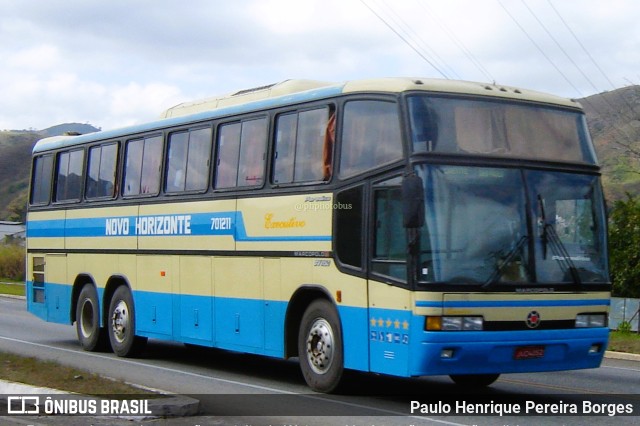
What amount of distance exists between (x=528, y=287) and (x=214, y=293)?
540cm

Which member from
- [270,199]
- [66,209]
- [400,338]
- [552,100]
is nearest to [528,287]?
[400,338]

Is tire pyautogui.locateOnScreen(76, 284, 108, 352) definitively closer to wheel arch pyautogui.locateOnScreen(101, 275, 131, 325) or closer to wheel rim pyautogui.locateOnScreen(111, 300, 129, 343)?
wheel arch pyautogui.locateOnScreen(101, 275, 131, 325)

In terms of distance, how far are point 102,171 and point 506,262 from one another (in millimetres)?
9629

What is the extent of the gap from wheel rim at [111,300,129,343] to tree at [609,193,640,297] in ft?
40.9

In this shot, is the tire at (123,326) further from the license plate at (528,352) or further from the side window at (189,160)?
the license plate at (528,352)

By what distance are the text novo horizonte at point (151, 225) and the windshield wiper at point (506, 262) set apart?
6018 mm

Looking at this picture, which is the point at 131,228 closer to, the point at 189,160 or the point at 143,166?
the point at 143,166

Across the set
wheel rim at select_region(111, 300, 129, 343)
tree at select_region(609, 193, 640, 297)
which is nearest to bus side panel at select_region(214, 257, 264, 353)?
wheel rim at select_region(111, 300, 129, 343)

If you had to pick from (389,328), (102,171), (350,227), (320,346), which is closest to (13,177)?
(102,171)

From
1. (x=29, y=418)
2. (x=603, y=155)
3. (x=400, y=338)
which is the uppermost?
(x=603, y=155)

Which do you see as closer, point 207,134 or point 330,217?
point 330,217

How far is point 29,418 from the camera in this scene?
10820mm

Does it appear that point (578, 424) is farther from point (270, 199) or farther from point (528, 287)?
point (270, 199)

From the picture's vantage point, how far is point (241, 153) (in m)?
15.3
